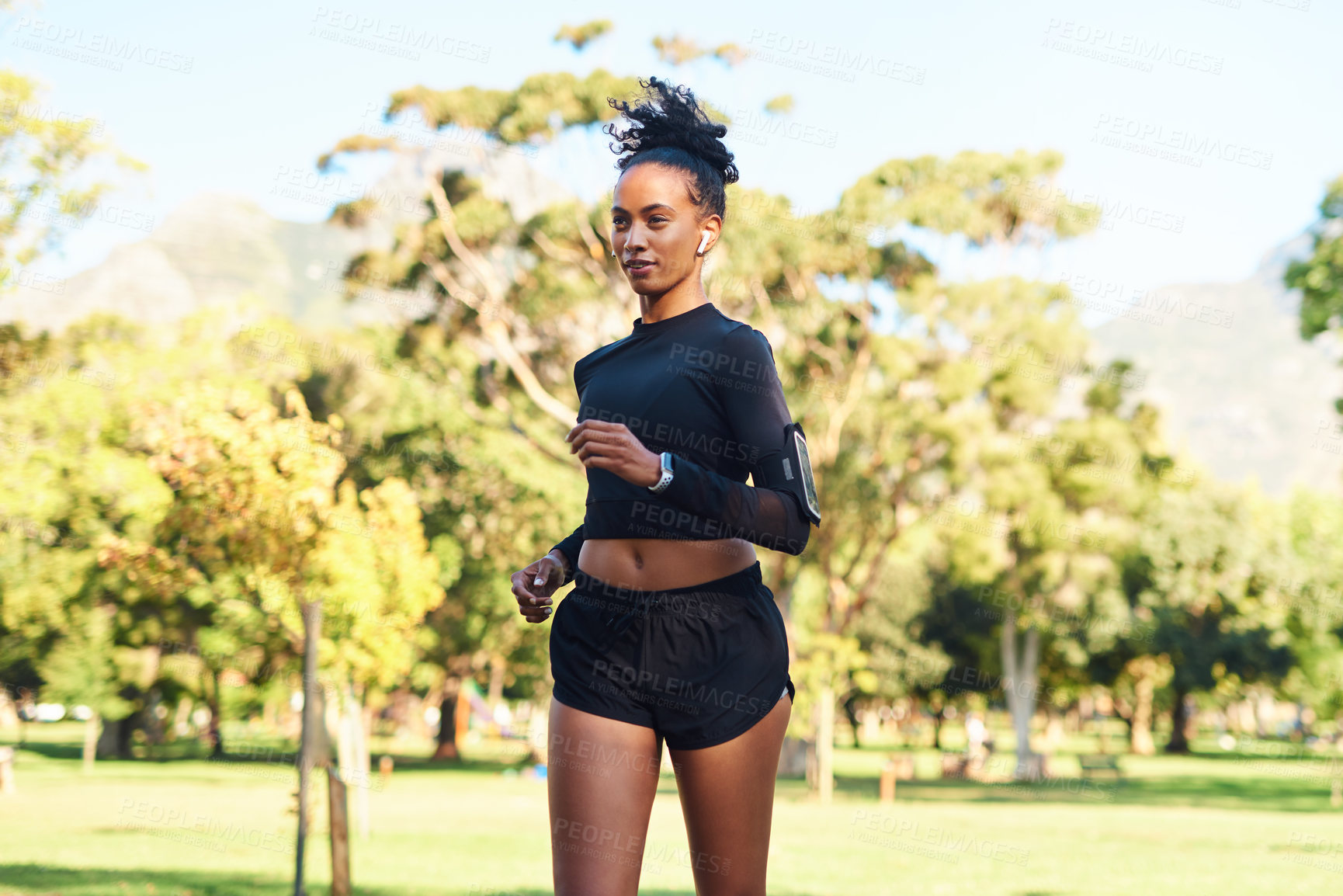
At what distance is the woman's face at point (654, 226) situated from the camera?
7.98ft

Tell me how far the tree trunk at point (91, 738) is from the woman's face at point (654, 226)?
32800 mm

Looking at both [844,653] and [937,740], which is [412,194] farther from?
[937,740]

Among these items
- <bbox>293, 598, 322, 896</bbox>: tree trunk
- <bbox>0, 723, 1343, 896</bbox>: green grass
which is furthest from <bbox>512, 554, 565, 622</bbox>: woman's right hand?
<bbox>0, 723, 1343, 896</bbox>: green grass

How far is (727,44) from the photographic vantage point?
21.6 metres

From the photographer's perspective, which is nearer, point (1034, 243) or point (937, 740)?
point (1034, 243)

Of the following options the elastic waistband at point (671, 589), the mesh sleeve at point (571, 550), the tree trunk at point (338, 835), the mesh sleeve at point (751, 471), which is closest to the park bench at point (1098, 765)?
the tree trunk at point (338, 835)

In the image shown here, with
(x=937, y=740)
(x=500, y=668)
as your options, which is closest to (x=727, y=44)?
(x=500, y=668)

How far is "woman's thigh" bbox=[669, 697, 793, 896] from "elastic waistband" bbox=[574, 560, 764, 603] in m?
0.28

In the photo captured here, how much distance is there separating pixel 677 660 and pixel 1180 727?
56313mm

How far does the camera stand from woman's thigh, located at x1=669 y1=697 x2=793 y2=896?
2.37 m

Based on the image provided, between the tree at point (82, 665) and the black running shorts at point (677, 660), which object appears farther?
the tree at point (82, 665)

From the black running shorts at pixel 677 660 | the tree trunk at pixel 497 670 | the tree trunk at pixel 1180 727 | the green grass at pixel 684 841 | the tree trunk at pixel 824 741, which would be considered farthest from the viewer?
the tree trunk at pixel 1180 727

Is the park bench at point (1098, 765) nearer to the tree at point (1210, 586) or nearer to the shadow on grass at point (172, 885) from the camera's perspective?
the tree at point (1210, 586)

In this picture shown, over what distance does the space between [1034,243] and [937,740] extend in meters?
40.6
